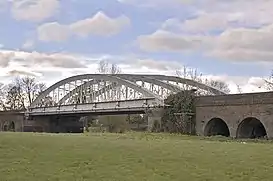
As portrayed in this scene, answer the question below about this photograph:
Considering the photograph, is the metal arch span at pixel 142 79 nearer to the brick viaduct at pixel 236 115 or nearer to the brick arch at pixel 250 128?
the brick viaduct at pixel 236 115

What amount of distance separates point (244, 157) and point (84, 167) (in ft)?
22.1

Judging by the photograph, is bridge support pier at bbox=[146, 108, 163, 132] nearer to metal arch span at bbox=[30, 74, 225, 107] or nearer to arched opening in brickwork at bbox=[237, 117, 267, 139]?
metal arch span at bbox=[30, 74, 225, 107]

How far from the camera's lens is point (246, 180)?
1428 cm

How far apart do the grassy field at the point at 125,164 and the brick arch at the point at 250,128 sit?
22748 millimetres

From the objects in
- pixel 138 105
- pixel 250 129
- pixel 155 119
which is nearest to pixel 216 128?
pixel 250 129

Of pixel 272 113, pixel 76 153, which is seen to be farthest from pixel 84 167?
pixel 272 113

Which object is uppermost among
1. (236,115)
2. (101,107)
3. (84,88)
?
(84,88)

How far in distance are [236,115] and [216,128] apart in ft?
18.6

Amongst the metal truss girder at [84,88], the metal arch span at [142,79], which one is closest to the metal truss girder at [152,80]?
the metal arch span at [142,79]

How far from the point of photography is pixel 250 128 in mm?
45500

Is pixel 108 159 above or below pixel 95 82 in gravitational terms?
below

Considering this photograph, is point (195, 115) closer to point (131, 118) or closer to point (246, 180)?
point (131, 118)

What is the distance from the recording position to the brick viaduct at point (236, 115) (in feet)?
135

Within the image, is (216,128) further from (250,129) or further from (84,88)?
(84,88)
